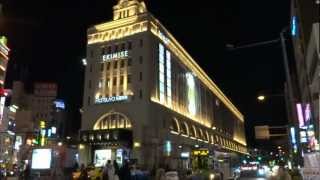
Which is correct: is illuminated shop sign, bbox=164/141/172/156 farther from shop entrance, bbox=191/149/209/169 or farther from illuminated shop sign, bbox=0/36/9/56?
illuminated shop sign, bbox=0/36/9/56

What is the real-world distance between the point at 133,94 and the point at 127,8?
21487 mm

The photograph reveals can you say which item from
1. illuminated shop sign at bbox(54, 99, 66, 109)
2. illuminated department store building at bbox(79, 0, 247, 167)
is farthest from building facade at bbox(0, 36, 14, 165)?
illuminated department store building at bbox(79, 0, 247, 167)

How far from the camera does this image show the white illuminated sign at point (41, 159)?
19500 millimetres

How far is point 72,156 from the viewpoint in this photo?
82.4 feet

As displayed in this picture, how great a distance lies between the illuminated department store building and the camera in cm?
6681

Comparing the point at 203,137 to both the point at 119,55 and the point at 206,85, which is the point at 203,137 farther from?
the point at 119,55

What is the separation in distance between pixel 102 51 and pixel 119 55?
4723 mm

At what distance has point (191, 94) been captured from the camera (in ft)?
325

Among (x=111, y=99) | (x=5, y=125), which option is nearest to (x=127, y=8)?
(x=111, y=99)

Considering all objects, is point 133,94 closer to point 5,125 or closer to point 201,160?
point 201,160

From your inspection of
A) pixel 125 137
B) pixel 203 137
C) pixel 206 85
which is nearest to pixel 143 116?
pixel 125 137

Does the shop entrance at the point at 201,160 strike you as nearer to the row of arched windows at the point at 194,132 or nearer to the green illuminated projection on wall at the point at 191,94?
the row of arched windows at the point at 194,132

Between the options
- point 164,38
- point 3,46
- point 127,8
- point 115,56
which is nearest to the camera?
point 115,56

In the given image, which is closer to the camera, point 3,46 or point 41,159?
point 41,159
